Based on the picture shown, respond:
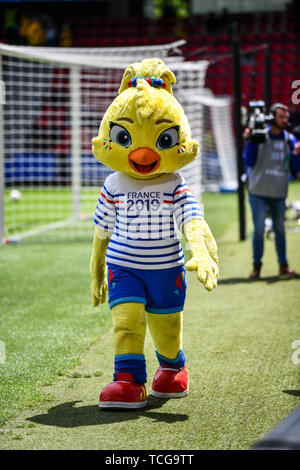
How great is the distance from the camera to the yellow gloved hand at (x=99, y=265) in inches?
146

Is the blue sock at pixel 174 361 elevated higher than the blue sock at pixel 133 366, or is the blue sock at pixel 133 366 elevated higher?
the blue sock at pixel 133 366

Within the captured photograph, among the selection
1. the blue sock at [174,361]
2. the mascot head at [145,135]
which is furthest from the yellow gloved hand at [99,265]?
the blue sock at [174,361]

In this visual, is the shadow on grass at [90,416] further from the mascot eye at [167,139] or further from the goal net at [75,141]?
the goal net at [75,141]

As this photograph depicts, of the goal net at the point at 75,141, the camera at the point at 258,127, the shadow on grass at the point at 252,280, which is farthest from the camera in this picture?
the goal net at the point at 75,141

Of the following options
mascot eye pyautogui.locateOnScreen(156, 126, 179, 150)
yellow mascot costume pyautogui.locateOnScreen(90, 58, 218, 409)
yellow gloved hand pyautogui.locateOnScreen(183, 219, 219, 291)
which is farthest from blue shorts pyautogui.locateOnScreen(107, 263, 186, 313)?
mascot eye pyautogui.locateOnScreen(156, 126, 179, 150)

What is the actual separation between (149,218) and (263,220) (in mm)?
3400

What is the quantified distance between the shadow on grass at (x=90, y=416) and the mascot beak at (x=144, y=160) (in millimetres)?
1244

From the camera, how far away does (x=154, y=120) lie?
3.46 meters

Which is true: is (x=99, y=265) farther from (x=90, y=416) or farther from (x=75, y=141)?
(x=75, y=141)

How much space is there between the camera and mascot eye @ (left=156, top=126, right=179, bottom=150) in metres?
3.50

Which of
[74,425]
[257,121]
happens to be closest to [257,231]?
[257,121]

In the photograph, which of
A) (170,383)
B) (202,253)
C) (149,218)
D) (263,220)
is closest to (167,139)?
(149,218)

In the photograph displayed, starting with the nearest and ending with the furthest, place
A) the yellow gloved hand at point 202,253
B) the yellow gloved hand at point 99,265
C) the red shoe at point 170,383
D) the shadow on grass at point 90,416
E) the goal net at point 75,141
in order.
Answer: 1. the shadow on grass at point 90,416
2. the yellow gloved hand at point 202,253
3. the red shoe at point 170,383
4. the yellow gloved hand at point 99,265
5. the goal net at point 75,141
